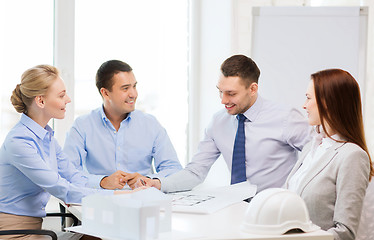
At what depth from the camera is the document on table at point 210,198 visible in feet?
7.09

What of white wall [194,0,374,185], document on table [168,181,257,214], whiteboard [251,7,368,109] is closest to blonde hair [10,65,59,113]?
document on table [168,181,257,214]

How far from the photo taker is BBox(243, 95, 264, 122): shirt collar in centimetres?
295

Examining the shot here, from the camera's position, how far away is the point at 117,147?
307 cm

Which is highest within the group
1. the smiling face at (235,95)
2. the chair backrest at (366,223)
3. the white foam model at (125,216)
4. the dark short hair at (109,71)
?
the dark short hair at (109,71)

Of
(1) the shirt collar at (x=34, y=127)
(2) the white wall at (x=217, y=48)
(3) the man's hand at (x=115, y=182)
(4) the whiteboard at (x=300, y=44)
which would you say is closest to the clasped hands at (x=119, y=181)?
(3) the man's hand at (x=115, y=182)

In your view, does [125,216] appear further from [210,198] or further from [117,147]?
[117,147]

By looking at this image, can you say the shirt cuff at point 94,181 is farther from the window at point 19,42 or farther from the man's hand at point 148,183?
→ the window at point 19,42

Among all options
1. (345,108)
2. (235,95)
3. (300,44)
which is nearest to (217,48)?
(300,44)

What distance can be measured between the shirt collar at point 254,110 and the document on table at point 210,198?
37 centimetres

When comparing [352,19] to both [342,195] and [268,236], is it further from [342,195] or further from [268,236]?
[268,236]

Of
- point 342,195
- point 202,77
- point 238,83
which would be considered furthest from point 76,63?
point 342,195

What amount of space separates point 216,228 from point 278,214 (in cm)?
24

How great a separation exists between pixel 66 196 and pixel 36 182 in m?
0.15

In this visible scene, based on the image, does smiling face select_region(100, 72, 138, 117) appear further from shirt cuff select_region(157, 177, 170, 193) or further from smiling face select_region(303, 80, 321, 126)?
smiling face select_region(303, 80, 321, 126)
